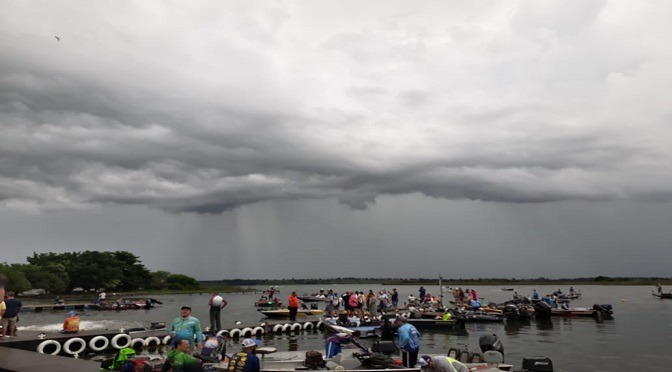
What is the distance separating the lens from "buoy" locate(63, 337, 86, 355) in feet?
70.2

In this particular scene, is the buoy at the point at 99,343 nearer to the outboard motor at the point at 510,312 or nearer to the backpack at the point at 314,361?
the backpack at the point at 314,361

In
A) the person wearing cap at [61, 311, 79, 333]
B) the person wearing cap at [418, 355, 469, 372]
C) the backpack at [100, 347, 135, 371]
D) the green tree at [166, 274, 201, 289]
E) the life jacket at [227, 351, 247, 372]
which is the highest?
the life jacket at [227, 351, 247, 372]

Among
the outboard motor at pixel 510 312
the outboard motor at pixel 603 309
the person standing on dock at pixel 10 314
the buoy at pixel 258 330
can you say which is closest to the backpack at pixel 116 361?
the person standing on dock at pixel 10 314

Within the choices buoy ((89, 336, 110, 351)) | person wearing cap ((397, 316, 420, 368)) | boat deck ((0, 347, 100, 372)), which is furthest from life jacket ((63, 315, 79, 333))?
person wearing cap ((397, 316, 420, 368))

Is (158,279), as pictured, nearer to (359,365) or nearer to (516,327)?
(516,327)

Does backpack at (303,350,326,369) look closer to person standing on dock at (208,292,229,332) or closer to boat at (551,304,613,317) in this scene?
person standing on dock at (208,292,229,332)

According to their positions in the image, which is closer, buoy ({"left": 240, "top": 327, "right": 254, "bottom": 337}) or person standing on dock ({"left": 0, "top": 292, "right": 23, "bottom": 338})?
person standing on dock ({"left": 0, "top": 292, "right": 23, "bottom": 338})

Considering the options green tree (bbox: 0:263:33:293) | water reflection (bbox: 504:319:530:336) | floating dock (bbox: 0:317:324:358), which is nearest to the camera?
floating dock (bbox: 0:317:324:358)

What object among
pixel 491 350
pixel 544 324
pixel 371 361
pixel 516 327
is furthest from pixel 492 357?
pixel 544 324

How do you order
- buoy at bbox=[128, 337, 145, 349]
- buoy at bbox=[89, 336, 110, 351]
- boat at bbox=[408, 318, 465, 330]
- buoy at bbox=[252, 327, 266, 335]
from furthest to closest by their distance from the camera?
boat at bbox=[408, 318, 465, 330] < buoy at bbox=[252, 327, 266, 335] < buoy at bbox=[128, 337, 145, 349] < buoy at bbox=[89, 336, 110, 351]

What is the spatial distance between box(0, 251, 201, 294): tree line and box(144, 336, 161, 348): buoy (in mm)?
73295

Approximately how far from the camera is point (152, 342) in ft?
81.6

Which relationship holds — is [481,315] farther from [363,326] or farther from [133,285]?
[133,285]

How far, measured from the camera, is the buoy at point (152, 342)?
24.6 meters
